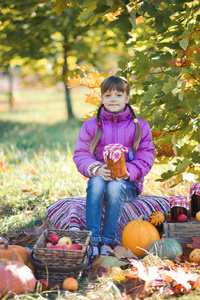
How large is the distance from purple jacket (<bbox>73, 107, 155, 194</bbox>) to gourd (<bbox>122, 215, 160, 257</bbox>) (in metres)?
0.39

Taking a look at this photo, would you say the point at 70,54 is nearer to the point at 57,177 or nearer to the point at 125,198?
the point at 57,177

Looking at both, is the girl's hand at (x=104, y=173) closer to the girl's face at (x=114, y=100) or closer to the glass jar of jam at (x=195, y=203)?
the girl's face at (x=114, y=100)

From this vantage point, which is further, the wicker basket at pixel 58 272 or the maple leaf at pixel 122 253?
the maple leaf at pixel 122 253

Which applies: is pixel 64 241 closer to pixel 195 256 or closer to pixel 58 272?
pixel 58 272

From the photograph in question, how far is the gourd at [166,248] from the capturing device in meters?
2.54

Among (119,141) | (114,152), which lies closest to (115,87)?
(119,141)

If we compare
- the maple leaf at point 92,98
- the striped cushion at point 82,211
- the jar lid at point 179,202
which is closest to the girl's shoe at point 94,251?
the striped cushion at point 82,211

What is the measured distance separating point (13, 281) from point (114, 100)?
1.58m

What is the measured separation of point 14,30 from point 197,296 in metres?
7.09

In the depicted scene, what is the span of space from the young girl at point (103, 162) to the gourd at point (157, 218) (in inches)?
9.7

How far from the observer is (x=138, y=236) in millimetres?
2766

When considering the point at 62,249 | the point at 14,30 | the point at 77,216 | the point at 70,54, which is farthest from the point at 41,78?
the point at 62,249

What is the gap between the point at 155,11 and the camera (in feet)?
7.73

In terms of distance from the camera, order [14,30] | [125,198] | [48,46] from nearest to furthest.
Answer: [125,198] < [14,30] < [48,46]
